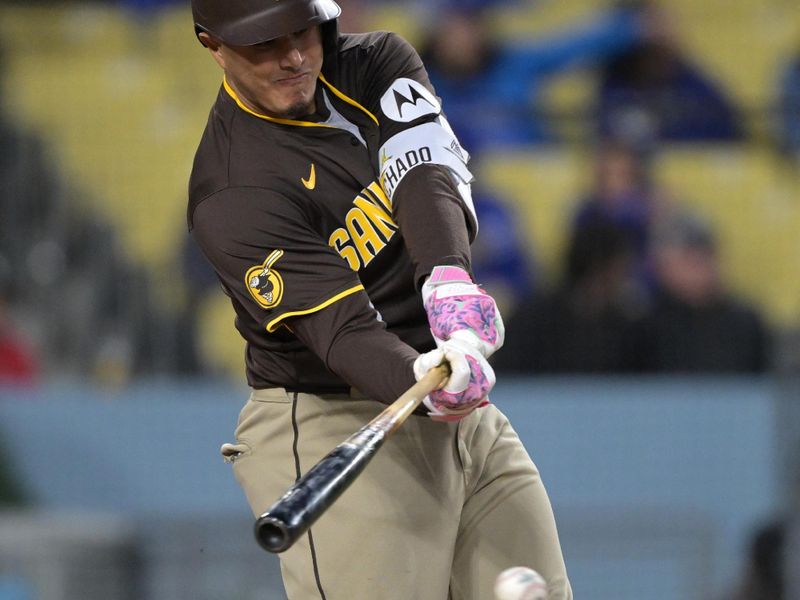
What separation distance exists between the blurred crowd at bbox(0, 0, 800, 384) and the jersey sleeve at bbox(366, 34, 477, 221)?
3.06 m

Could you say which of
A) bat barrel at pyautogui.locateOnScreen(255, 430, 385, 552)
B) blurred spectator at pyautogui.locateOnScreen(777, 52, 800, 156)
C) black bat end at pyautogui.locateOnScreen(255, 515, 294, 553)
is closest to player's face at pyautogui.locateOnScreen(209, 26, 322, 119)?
bat barrel at pyautogui.locateOnScreen(255, 430, 385, 552)

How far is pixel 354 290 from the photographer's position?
280 cm

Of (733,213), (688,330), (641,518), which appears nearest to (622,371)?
(688,330)

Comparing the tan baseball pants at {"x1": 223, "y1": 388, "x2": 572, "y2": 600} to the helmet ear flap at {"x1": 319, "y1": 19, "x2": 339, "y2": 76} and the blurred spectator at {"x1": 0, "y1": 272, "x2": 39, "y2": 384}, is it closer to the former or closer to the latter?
the helmet ear flap at {"x1": 319, "y1": 19, "x2": 339, "y2": 76}

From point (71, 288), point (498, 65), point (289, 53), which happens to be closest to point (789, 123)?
point (498, 65)

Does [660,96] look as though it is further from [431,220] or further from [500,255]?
[431,220]

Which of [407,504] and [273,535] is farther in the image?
[407,504]

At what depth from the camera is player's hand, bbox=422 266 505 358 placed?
2695 millimetres

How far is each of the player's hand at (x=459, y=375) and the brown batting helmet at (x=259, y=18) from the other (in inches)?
25.9

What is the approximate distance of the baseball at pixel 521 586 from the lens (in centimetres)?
270

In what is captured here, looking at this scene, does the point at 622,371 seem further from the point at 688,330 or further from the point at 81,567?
the point at 81,567

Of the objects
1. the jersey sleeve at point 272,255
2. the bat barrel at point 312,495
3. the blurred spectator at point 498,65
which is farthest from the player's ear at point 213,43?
the blurred spectator at point 498,65

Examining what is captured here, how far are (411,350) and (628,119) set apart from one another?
12.8 ft

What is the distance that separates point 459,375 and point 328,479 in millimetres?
338
